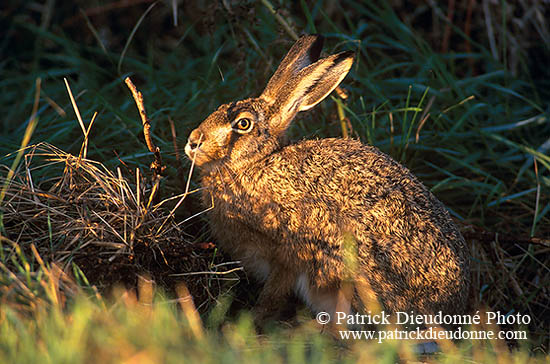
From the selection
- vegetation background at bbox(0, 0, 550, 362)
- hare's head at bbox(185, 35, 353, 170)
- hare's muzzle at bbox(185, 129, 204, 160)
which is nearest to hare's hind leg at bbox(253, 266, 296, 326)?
vegetation background at bbox(0, 0, 550, 362)

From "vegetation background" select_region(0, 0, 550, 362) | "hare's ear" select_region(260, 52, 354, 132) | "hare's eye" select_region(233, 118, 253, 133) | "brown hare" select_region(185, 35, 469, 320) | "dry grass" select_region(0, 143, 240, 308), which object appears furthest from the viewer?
"hare's eye" select_region(233, 118, 253, 133)

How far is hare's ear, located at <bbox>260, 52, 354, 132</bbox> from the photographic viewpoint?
13.1 feet

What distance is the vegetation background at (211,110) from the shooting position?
8.68ft

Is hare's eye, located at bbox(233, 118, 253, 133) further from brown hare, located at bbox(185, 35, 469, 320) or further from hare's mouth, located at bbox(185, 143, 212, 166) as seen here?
hare's mouth, located at bbox(185, 143, 212, 166)

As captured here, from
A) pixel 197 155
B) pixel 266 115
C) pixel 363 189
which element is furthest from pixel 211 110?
pixel 363 189

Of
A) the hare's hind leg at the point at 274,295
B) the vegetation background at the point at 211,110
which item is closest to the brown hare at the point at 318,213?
the hare's hind leg at the point at 274,295

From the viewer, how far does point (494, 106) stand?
5.57m

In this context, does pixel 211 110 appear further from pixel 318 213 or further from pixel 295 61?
pixel 318 213

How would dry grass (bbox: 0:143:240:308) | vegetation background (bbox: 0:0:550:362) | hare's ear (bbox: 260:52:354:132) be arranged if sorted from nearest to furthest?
vegetation background (bbox: 0:0:550:362) → dry grass (bbox: 0:143:240:308) → hare's ear (bbox: 260:52:354:132)

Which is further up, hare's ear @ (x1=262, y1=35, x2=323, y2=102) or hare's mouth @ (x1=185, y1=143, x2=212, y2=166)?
hare's ear @ (x1=262, y1=35, x2=323, y2=102)

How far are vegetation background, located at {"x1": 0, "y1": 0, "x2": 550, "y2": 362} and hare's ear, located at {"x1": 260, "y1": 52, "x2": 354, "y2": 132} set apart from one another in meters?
0.66

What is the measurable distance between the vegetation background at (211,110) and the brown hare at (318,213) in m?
0.28

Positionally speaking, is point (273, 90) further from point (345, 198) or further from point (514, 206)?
point (514, 206)

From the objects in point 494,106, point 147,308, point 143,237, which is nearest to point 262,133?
point 143,237
